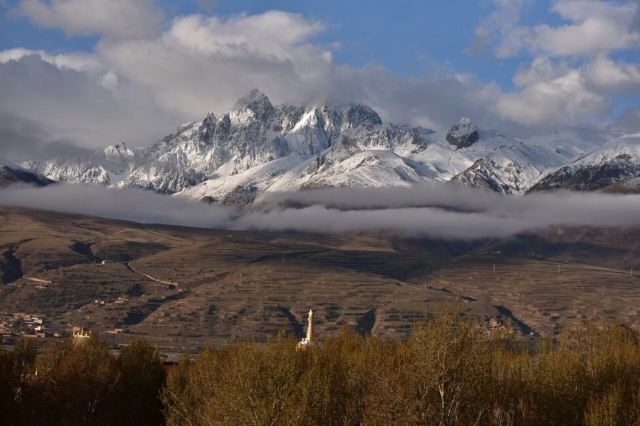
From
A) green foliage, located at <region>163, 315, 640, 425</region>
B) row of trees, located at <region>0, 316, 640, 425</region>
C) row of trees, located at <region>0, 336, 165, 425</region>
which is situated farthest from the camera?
row of trees, located at <region>0, 336, 165, 425</region>

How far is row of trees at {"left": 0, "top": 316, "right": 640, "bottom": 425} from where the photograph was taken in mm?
82188

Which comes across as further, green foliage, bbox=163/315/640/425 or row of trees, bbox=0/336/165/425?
row of trees, bbox=0/336/165/425

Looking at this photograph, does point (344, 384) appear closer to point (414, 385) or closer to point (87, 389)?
point (414, 385)

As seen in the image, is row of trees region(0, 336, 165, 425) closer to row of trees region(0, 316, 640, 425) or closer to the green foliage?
row of trees region(0, 316, 640, 425)

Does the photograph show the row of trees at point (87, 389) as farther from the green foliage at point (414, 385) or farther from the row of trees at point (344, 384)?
the green foliage at point (414, 385)

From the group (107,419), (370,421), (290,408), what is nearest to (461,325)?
(370,421)

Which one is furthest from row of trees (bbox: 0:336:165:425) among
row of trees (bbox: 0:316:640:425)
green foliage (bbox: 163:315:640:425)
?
green foliage (bbox: 163:315:640:425)

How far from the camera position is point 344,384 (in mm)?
107000

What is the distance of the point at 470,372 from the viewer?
85.8 metres

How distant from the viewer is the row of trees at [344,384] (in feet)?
270

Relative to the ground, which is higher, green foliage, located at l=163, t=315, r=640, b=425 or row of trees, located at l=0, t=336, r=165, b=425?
green foliage, located at l=163, t=315, r=640, b=425

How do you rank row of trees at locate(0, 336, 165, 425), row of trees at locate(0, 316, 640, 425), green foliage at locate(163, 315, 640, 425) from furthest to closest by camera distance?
row of trees at locate(0, 336, 165, 425), row of trees at locate(0, 316, 640, 425), green foliage at locate(163, 315, 640, 425)

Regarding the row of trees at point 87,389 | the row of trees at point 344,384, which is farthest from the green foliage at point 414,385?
the row of trees at point 87,389

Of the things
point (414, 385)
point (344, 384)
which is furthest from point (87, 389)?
point (414, 385)
